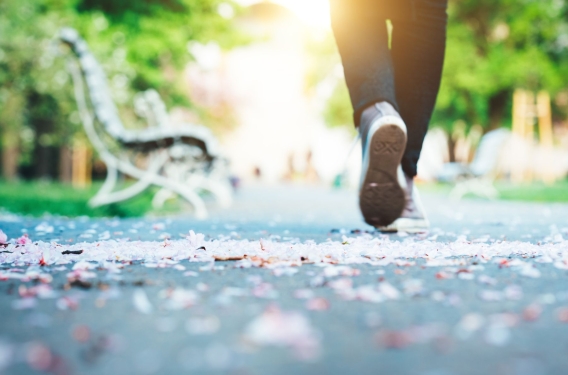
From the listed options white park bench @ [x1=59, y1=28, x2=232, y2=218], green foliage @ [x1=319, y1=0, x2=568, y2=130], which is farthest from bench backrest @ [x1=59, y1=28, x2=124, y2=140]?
green foliage @ [x1=319, y1=0, x2=568, y2=130]

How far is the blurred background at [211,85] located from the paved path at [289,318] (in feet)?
10.4

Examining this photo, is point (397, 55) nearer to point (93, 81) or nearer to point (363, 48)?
point (363, 48)

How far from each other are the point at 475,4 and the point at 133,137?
54.2 ft

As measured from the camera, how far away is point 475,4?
1808cm

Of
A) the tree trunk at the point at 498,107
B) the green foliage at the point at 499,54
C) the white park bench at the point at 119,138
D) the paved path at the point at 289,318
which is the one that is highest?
the green foliage at the point at 499,54

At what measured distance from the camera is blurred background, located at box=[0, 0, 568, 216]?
9.30 m

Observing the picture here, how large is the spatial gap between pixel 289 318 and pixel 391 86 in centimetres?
164

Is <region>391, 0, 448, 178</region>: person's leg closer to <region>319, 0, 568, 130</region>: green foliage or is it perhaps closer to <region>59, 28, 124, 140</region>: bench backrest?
<region>59, 28, 124, 140</region>: bench backrest

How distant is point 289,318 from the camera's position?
1.04 m

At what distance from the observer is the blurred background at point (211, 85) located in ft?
30.5

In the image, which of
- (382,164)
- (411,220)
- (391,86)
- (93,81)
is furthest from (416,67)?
(93,81)

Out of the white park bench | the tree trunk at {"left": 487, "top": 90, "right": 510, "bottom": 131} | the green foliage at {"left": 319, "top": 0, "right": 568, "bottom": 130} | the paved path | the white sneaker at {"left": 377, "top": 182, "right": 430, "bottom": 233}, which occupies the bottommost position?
the paved path

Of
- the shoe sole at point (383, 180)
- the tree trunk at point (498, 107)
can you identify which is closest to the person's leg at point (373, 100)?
the shoe sole at point (383, 180)

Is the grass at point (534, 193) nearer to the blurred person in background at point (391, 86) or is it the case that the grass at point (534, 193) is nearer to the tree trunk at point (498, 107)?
the blurred person in background at point (391, 86)
